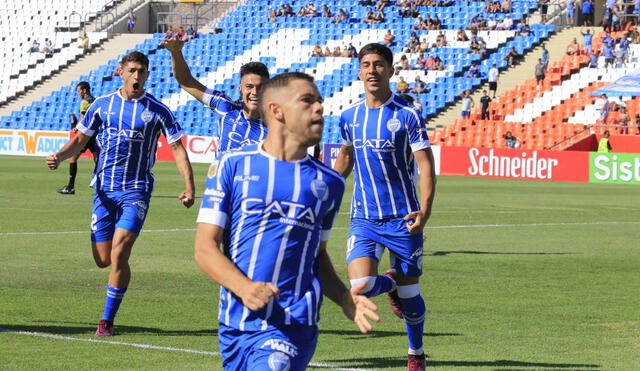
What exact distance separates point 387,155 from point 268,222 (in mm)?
4179

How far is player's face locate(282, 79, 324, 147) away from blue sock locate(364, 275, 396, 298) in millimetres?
3537

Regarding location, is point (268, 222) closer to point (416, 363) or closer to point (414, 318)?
point (416, 363)

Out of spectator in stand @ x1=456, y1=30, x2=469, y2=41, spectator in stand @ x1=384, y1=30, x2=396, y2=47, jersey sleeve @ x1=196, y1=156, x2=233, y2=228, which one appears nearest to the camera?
jersey sleeve @ x1=196, y1=156, x2=233, y2=228

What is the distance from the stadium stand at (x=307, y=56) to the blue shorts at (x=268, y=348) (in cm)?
4398

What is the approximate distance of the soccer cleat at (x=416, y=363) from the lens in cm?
912

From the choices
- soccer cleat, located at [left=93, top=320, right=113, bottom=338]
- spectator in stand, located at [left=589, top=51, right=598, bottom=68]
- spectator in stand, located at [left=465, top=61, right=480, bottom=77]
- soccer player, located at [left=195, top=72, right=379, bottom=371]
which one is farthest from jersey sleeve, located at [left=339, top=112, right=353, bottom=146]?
spectator in stand, located at [left=465, top=61, right=480, bottom=77]

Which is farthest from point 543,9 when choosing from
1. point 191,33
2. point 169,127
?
point 169,127

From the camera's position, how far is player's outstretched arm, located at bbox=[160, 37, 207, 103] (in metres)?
9.91

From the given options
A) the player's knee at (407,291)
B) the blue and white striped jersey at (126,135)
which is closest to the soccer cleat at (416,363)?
the player's knee at (407,291)

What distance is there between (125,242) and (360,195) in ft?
7.75

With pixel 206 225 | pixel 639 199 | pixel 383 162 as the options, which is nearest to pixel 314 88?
pixel 206 225

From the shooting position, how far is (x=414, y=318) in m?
9.33

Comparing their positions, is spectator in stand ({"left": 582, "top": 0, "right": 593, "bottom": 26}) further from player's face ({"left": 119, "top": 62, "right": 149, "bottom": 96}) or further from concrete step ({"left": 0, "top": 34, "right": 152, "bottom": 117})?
player's face ({"left": 119, "top": 62, "right": 149, "bottom": 96})

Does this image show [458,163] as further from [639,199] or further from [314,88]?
[314,88]
